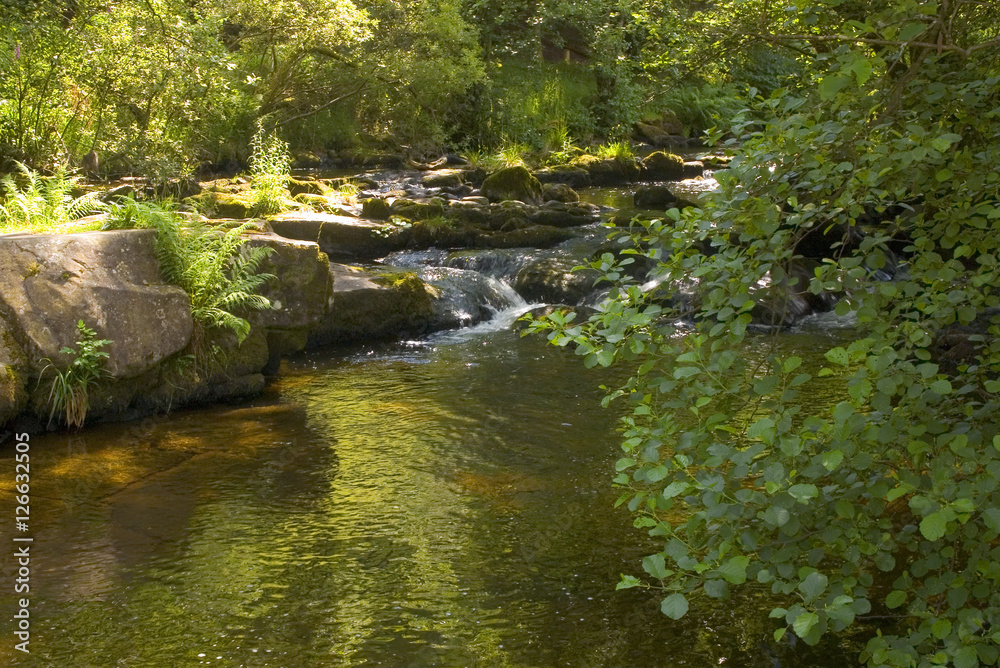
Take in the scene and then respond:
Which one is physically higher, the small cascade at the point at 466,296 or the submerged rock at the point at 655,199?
the submerged rock at the point at 655,199

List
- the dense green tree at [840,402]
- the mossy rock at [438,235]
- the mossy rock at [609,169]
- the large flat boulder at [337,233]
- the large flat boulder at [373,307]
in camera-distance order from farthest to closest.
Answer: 1. the mossy rock at [609,169]
2. the mossy rock at [438,235]
3. the large flat boulder at [337,233]
4. the large flat boulder at [373,307]
5. the dense green tree at [840,402]

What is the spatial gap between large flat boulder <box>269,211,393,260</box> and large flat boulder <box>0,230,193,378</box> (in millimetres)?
5475

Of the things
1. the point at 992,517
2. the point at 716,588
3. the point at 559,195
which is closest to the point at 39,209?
the point at 716,588

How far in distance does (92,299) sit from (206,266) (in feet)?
3.63

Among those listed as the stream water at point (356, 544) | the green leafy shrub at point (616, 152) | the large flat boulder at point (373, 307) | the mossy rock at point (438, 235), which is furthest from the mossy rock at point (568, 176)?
the stream water at point (356, 544)

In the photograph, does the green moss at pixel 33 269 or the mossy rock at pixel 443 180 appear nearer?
the green moss at pixel 33 269

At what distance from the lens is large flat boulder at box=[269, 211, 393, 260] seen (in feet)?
45.3

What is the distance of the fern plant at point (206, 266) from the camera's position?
8422mm

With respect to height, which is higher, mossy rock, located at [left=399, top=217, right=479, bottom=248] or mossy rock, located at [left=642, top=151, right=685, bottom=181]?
mossy rock, located at [left=642, top=151, right=685, bottom=181]

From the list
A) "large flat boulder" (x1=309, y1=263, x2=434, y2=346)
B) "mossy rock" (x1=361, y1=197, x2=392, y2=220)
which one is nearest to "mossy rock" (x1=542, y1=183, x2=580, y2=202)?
A: "mossy rock" (x1=361, y1=197, x2=392, y2=220)

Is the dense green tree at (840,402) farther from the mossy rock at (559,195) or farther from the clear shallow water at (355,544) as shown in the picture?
the mossy rock at (559,195)

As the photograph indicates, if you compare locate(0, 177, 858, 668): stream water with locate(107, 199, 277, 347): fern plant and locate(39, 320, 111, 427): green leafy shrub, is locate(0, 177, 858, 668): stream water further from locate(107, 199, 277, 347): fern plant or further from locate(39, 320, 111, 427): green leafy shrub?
locate(107, 199, 277, 347): fern plant

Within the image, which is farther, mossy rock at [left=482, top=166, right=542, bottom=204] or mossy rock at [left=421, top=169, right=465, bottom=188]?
mossy rock at [left=421, top=169, right=465, bottom=188]

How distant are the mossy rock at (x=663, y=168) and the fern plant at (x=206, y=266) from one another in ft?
50.6
